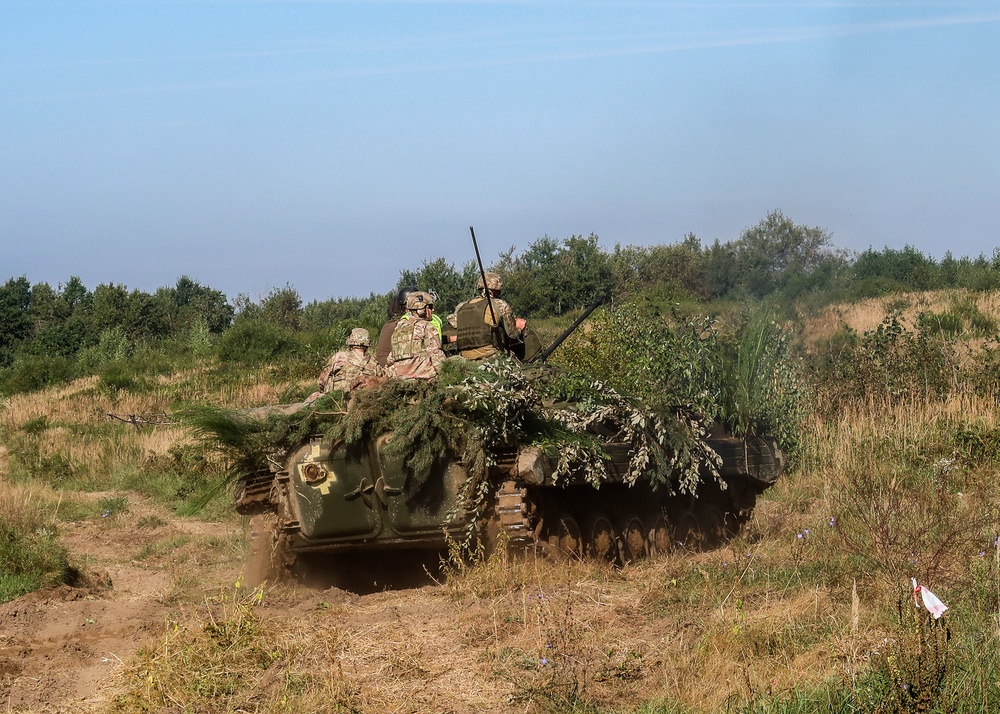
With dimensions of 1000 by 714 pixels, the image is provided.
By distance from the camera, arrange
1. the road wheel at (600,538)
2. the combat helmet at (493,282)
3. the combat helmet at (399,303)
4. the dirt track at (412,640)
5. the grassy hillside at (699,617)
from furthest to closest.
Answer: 1. the combat helmet at (399,303)
2. the combat helmet at (493,282)
3. the road wheel at (600,538)
4. the dirt track at (412,640)
5. the grassy hillside at (699,617)

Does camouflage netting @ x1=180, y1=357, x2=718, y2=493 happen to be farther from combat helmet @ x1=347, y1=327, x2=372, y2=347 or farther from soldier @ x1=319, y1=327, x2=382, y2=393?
combat helmet @ x1=347, y1=327, x2=372, y2=347

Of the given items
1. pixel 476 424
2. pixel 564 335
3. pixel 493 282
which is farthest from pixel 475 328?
pixel 476 424

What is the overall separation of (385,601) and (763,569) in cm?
269

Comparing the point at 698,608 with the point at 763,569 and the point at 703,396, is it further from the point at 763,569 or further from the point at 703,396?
the point at 703,396

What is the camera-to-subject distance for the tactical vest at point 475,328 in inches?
408

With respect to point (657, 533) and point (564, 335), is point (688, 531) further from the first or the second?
point (564, 335)

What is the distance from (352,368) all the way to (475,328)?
4.07 ft

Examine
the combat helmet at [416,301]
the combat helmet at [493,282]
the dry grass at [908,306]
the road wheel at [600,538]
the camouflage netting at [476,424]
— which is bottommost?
the road wheel at [600,538]

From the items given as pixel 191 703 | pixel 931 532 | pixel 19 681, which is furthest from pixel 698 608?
pixel 19 681

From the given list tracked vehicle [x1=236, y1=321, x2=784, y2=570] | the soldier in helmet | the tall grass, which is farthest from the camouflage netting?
the tall grass

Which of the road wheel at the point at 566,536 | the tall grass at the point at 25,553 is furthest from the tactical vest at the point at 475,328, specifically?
the tall grass at the point at 25,553

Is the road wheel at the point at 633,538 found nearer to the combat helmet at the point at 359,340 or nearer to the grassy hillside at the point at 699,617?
the grassy hillside at the point at 699,617

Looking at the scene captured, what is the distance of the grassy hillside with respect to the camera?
5.59 m

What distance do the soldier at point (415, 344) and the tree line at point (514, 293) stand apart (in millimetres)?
1325
